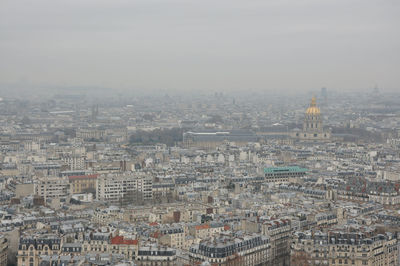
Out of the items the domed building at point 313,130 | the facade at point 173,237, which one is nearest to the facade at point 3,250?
the facade at point 173,237

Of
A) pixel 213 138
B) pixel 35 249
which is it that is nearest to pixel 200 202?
pixel 35 249

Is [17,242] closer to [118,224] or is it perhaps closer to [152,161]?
[118,224]

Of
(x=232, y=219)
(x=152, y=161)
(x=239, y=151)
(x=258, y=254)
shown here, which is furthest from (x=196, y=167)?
(x=258, y=254)

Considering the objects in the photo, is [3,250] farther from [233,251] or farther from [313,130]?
[313,130]

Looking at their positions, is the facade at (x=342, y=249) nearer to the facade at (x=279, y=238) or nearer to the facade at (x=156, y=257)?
the facade at (x=279, y=238)

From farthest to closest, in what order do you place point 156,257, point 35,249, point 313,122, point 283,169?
point 313,122 → point 283,169 → point 35,249 → point 156,257

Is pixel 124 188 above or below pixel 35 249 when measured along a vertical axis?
below

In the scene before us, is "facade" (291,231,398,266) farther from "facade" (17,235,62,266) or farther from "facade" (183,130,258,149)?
"facade" (183,130,258,149)
